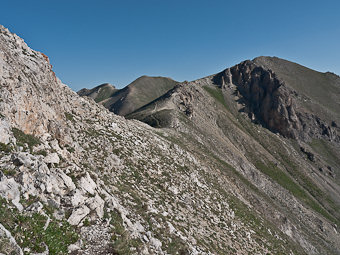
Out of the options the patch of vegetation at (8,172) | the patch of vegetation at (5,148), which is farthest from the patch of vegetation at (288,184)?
the patch of vegetation at (8,172)

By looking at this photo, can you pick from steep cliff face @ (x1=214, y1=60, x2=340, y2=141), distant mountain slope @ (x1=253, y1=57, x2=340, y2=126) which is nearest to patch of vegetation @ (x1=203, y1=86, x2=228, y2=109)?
steep cliff face @ (x1=214, y1=60, x2=340, y2=141)

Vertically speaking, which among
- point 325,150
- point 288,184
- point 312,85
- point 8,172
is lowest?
point 288,184

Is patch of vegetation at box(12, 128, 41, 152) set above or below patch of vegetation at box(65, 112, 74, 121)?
below

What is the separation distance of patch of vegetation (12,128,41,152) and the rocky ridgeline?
0.17 ft

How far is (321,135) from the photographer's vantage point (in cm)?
10412

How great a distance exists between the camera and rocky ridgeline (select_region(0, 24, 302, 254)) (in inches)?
340

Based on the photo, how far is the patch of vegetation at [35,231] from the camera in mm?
7188

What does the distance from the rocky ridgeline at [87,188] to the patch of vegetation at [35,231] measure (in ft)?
0.10

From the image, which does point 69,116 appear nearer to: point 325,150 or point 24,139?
point 24,139

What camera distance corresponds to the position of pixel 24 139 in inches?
467

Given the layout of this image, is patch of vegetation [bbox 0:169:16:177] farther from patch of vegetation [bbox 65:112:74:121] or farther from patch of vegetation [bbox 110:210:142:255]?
patch of vegetation [bbox 65:112:74:121]

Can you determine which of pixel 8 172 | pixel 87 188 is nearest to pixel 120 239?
pixel 87 188

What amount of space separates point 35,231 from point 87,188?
444 centimetres

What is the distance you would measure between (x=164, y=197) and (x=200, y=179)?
36.1 ft
